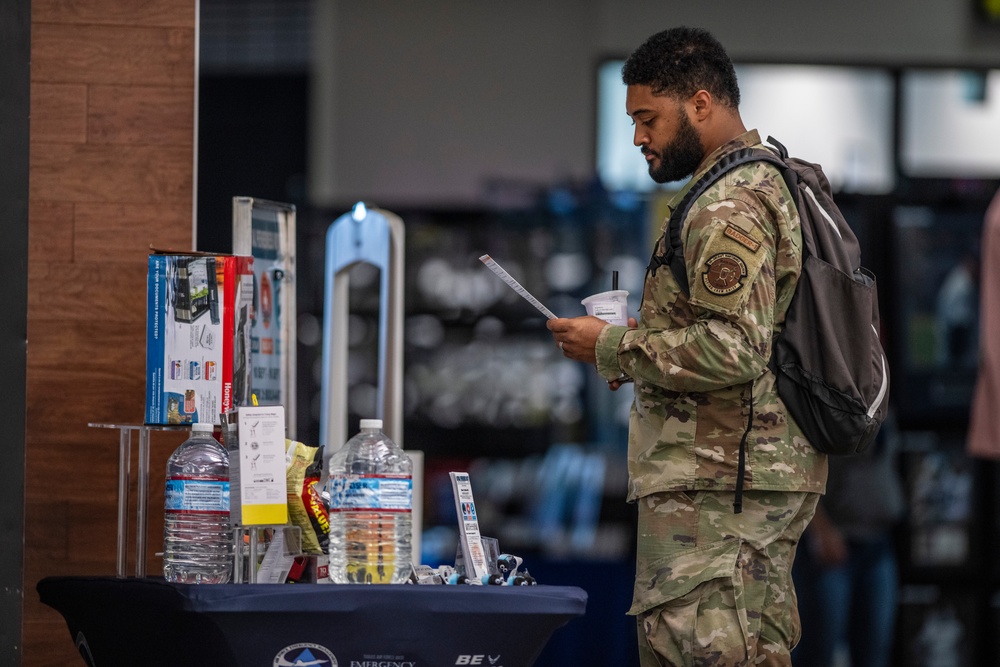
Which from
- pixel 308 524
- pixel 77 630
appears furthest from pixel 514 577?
pixel 77 630

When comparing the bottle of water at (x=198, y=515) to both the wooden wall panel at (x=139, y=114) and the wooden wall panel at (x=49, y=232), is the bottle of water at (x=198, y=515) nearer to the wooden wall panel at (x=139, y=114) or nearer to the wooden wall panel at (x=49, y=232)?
the wooden wall panel at (x=49, y=232)

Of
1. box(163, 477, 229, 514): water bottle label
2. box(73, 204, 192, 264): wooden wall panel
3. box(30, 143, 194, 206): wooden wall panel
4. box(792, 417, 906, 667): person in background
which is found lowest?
box(792, 417, 906, 667): person in background

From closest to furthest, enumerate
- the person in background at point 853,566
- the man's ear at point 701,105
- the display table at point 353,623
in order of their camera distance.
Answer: the display table at point 353,623, the man's ear at point 701,105, the person in background at point 853,566

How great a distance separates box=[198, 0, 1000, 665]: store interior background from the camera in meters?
5.31

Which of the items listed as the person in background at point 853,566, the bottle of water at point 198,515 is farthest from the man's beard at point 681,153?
the person in background at point 853,566

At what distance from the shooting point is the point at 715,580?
A: 2.33 meters

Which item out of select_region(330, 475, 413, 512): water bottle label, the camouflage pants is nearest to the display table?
select_region(330, 475, 413, 512): water bottle label

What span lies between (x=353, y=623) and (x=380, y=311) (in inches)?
55.7

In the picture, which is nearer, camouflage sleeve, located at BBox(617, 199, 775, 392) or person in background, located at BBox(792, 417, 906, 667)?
camouflage sleeve, located at BBox(617, 199, 775, 392)

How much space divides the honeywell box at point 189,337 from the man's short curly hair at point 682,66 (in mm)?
851

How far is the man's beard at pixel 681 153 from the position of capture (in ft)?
8.19

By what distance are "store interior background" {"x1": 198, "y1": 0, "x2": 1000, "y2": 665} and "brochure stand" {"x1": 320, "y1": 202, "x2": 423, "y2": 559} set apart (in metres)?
1.88

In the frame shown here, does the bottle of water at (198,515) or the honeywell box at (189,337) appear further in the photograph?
the honeywell box at (189,337)

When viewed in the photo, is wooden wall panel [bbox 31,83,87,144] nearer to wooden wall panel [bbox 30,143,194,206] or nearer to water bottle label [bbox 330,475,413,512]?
wooden wall panel [bbox 30,143,194,206]
